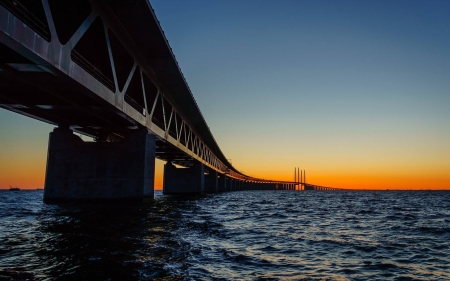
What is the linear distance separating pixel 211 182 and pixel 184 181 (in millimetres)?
26173

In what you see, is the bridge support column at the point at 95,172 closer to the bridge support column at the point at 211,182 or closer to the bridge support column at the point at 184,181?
the bridge support column at the point at 184,181

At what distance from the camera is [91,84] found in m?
16.8

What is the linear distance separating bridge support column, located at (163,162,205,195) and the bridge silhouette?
82.5ft

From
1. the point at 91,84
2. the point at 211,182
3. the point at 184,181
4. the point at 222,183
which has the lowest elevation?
the point at 222,183

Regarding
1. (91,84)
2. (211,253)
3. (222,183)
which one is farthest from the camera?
(222,183)

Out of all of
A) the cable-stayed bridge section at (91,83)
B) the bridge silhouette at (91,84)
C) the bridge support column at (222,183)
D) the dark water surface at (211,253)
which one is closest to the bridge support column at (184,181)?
the bridge silhouette at (91,84)

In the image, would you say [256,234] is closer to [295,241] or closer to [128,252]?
[295,241]

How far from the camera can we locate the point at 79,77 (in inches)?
607

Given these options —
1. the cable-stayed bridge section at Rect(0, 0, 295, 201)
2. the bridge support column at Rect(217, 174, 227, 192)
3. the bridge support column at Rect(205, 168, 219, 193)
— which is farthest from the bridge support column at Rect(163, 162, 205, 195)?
the bridge support column at Rect(217, 174, 227, 192)

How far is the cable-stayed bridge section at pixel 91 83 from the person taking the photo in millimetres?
13484

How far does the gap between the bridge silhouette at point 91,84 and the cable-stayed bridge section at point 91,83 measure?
0.05 meters

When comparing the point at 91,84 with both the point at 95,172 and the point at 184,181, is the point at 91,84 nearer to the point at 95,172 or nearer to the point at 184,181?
the point at 95,172

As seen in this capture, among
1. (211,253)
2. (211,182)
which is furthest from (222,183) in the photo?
(211,253)

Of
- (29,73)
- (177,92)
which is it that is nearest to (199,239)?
(29,73)
